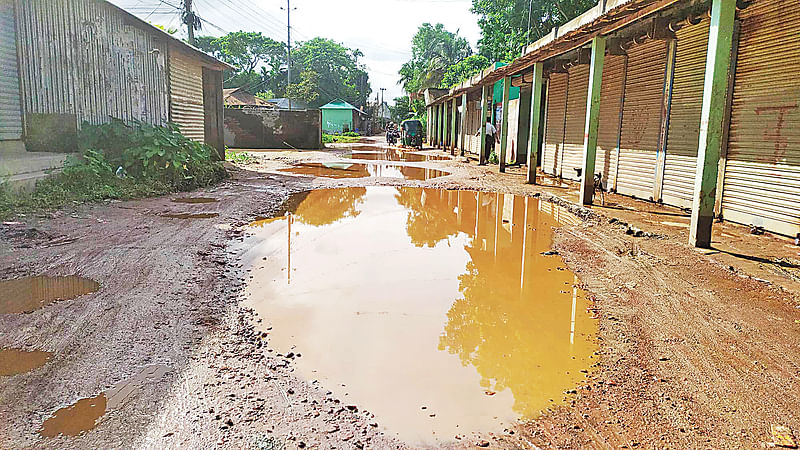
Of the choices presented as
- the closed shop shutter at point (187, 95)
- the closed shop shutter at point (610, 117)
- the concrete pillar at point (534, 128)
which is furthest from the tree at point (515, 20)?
the closed shop shutter at point (187, 95)

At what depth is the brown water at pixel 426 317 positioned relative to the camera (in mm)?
3066

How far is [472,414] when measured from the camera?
2898mm

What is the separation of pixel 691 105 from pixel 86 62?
12.0 m

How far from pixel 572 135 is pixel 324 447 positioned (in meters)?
13.8

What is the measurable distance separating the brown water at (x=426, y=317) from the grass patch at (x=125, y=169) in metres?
3.31

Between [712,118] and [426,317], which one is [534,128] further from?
[426,317]

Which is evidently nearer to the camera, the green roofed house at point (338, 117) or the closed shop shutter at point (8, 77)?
the closed shop shutter at point (8, 77)

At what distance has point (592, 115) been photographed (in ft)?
33.0

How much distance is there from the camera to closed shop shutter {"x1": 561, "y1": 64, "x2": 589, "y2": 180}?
46.5 ft

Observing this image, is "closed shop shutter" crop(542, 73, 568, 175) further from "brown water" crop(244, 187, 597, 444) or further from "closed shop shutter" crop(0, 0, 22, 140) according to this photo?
"closed shop shutter" crop(0, 0, 22, 140)

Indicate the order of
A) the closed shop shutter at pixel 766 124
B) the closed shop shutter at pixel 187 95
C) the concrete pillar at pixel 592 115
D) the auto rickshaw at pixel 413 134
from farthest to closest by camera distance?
the auto rickshaw at pixel 413 134
the closed shop shutter at pixel 187 95
the concrete pillar at pixel 592 115
the closed shop shutter at pixel 766 124

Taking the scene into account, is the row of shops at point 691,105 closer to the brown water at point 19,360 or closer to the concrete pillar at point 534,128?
the concrete pillar at point 534,128

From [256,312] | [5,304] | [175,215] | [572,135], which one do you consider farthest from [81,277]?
[572,135]

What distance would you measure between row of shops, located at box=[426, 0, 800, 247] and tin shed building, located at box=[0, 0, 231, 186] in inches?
375
